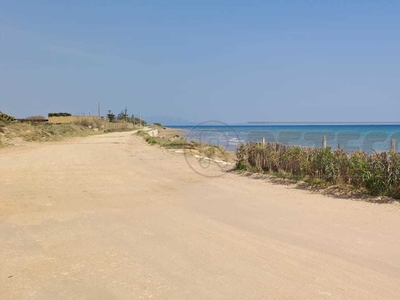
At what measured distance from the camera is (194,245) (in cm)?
519

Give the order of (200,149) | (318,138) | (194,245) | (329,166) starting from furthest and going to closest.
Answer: (200,149)
(318,138)
(329,166)
(194,245)

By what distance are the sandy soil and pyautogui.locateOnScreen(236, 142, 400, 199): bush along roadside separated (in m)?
0.92

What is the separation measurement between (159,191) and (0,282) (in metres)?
5.81

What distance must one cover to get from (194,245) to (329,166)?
5909 mm

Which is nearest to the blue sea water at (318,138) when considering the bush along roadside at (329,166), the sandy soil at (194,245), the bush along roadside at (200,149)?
the bush along roadside at (329,166)

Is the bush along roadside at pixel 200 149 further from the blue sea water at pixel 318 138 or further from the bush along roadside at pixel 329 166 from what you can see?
the bush along roadside at pixel 329 166

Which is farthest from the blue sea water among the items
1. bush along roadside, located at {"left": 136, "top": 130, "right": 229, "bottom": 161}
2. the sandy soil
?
the sandy soil

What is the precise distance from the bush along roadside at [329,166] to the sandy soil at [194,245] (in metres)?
0.92

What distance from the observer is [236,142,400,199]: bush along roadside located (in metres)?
8.57

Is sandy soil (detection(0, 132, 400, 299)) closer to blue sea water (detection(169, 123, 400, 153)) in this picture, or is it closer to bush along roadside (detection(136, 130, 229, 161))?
blue sea water (detection(169, 123, 400, 153))

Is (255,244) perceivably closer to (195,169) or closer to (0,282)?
(0,282)

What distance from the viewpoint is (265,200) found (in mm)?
8531

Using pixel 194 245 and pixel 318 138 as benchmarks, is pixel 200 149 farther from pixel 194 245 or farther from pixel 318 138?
pixel 194 245

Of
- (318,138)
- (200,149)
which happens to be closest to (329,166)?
(318,138)
